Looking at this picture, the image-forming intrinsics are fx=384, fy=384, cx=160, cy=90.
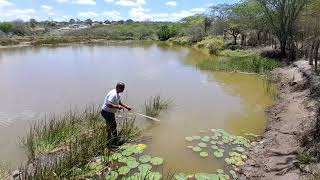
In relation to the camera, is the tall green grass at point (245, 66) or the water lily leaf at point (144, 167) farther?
the tall green grass at point (245, 66)

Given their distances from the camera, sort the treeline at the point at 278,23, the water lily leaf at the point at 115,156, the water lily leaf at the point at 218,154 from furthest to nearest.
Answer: the treeline at the point at 278,23 < the water lily leaf at the point at 218,154 < the water lily leaf at the point at 115,156

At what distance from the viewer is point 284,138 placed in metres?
10.2

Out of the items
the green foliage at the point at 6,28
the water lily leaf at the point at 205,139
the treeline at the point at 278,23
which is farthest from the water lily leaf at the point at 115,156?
the green foliage at the point at 6,28

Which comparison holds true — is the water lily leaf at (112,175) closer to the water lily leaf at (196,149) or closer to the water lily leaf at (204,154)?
the water lily leaf at (204,154)

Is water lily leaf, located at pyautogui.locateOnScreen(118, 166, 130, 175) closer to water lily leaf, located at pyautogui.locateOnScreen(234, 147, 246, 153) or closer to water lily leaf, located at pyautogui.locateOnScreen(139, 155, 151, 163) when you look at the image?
water lily leaf, located at pyautogui.locateOnScreen(139, 155, 151, 163)

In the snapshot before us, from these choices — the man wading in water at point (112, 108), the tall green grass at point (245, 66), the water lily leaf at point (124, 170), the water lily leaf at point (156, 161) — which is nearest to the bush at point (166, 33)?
the tall green grass at point (245, 66)

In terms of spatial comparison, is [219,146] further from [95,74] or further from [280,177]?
[95,74]

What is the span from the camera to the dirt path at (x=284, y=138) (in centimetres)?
823

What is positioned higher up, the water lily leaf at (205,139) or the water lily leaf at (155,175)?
the water lily leaf at (205,139)

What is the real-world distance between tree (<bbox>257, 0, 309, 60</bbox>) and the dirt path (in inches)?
575

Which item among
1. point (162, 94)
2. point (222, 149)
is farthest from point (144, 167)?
point (162, 94)

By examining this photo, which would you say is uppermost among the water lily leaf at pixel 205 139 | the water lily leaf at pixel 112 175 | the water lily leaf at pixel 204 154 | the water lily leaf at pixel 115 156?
the water lily leaf at pixel 115 156

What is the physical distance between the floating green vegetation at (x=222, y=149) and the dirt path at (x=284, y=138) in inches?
10.7

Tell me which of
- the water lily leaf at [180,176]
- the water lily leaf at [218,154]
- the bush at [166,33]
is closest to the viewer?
the water lily leaf at [180,176]
